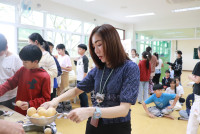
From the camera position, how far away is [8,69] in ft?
5.17

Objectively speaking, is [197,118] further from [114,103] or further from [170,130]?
[114,103]

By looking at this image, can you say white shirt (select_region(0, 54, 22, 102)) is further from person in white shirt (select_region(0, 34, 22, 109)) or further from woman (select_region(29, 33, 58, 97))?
woman (select_region(29, 33, 58, 97))

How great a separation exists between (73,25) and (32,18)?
5.39ft

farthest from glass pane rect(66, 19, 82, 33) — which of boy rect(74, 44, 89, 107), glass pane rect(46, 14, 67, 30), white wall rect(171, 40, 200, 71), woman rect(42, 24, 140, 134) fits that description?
white wall rect(171, 40, 200, 71)

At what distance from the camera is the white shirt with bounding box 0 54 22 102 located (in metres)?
1.57

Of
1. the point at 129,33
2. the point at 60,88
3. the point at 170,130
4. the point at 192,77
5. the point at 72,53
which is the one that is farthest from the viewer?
the point at 129,33

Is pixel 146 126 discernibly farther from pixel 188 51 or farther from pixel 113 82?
pixel 188 51

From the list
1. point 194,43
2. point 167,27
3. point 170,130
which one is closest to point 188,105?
point 170,130

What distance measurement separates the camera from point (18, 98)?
4.63ft

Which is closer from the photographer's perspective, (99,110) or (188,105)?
(99,110)

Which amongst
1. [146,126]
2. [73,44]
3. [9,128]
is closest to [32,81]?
[9,128]

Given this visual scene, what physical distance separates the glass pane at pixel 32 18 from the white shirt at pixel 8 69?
319cm

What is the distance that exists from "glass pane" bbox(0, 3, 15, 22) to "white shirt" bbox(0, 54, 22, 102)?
2.94 metres

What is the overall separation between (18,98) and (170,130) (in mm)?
2442
